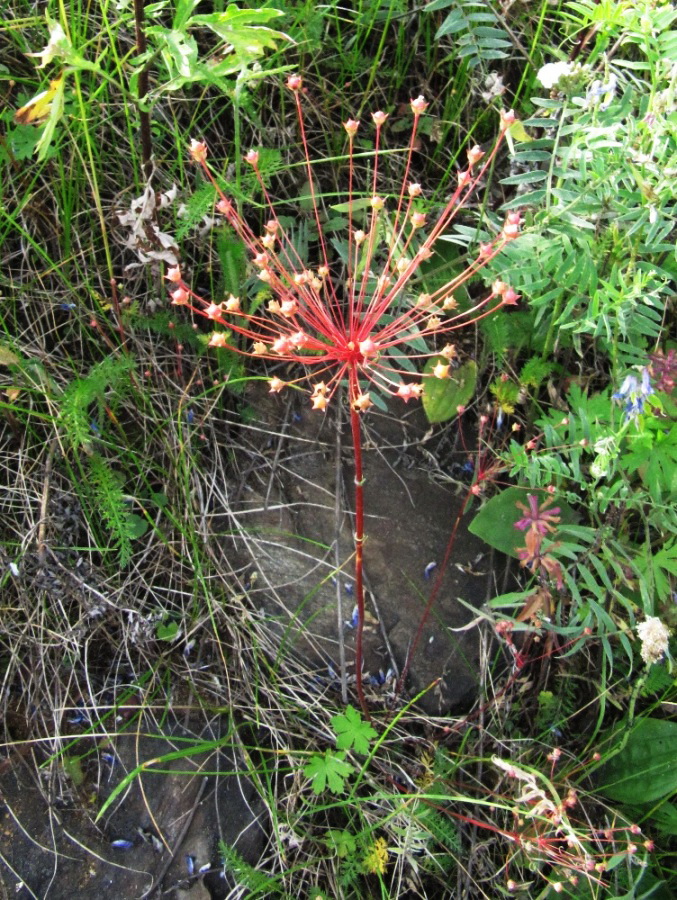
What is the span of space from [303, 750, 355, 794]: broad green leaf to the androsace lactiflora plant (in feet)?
0.56

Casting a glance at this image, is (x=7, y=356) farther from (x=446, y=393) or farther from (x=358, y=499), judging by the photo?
(x=446, y=393)

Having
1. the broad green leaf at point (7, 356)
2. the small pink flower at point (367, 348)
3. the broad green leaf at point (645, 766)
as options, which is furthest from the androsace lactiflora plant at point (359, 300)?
the broad green leaf at point (645, 766)

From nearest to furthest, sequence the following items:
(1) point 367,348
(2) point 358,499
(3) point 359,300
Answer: (1) point 367,348, (3) point 359,300, (2) point 358,499

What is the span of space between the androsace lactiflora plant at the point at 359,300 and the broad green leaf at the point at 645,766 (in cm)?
76

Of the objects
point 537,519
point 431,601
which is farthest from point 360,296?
point 431,601

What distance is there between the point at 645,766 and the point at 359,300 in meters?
1.55

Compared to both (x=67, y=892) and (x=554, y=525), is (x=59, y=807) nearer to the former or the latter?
(x=67, y=892)

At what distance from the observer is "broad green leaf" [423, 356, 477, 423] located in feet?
8.10

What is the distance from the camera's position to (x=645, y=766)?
227 centimetres

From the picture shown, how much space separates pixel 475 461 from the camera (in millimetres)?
2549

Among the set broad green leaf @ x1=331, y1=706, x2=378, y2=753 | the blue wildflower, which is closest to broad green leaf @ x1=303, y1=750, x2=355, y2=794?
broad green leaf @ x1=331, y1=706, x2=378, y2=753

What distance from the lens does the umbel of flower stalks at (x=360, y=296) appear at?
1.61 m

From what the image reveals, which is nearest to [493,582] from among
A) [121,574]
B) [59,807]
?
[121,574]

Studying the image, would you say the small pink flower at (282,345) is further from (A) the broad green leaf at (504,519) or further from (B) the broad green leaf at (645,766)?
(B) the broad green leaf at (645,766)
